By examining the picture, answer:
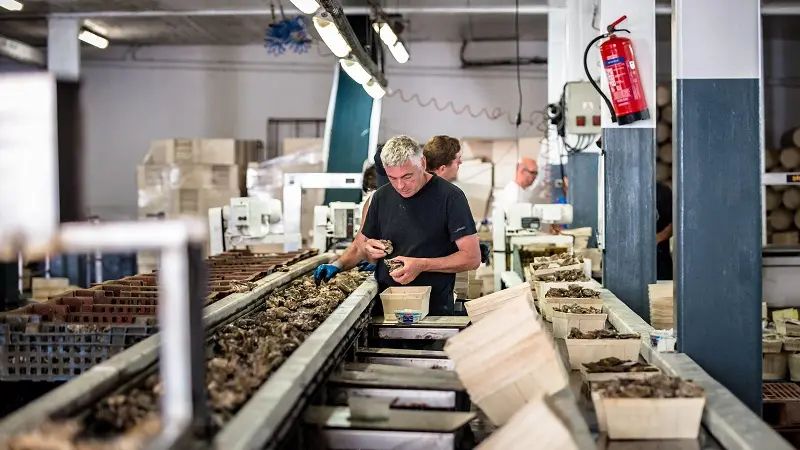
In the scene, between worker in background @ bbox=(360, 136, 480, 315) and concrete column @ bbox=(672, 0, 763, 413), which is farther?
worker in background @ bbox=(360, 136, 480, 315)

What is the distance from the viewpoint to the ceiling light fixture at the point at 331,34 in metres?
5.59

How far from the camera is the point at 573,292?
4.55 m

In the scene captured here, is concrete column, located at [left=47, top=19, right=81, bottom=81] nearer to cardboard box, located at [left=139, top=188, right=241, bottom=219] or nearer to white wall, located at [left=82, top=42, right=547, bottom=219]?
cardboard box, located at [left=139, top=188, right=241, bottom=219]

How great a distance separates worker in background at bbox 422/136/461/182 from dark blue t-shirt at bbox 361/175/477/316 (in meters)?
0.77

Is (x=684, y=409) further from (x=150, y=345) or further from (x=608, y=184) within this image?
(x=608, y=184)

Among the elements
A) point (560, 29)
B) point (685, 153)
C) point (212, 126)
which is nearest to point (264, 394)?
point (685, 153)

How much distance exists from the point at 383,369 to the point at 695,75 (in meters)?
1.69

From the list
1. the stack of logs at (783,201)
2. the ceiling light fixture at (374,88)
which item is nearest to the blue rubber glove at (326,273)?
the ceiling light fixture at (374,88)

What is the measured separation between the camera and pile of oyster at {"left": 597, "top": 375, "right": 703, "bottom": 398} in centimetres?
260

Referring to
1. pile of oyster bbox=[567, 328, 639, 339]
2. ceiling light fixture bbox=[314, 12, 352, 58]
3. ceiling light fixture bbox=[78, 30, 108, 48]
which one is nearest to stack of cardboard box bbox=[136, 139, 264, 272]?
ceiling light fixture bbox=[78, 30, 108, 48]

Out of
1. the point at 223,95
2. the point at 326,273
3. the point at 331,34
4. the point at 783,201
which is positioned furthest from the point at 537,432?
the point at 223,95

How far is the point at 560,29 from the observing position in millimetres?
9359

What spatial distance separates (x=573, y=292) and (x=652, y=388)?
1.91 m

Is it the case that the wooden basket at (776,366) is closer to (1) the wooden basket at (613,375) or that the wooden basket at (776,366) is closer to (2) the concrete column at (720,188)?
(2) the concrete column at (720,188)
